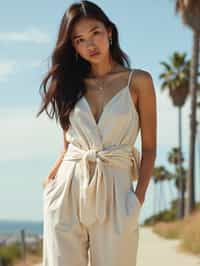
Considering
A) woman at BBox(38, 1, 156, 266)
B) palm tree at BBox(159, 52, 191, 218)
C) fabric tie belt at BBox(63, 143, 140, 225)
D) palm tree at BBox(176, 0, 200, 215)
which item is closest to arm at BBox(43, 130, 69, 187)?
woman at BBox(38, 1, 156, 266)

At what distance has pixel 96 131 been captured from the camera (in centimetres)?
381

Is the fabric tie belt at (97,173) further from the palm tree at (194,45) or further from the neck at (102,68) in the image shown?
the palm tree at (194,45)

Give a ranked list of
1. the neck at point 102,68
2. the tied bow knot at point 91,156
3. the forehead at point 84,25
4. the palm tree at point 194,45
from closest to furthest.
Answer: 1. the tied bow knot at point 91,156
2. the forehead at point 84,25
3. the neck at point 102,68
4. the palm tree at point 194,45

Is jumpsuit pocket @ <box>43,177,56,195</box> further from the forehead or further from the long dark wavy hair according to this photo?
the forehead

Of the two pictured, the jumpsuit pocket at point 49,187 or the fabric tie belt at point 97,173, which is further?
the jumpsuit pocket at point 49,187

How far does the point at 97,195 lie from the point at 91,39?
2.59 ft

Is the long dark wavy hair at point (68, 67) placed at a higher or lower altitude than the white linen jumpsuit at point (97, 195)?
higher

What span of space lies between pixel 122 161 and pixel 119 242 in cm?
41

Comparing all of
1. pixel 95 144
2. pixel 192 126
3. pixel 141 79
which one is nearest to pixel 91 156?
pixel 95 144

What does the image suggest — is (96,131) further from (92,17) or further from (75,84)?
(92,17)

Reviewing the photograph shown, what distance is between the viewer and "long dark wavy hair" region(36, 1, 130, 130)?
155 inches

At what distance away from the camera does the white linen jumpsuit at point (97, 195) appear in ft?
12.0

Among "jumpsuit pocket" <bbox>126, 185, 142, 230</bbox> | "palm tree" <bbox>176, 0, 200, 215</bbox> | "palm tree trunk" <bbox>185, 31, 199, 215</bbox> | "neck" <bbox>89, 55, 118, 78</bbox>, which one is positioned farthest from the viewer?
"palm tree trunk" <bbox>185, 31, 199, 215</bbox>

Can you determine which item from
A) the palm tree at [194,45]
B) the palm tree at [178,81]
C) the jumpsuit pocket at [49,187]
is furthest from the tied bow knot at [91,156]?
the palm tree at [178,81]
